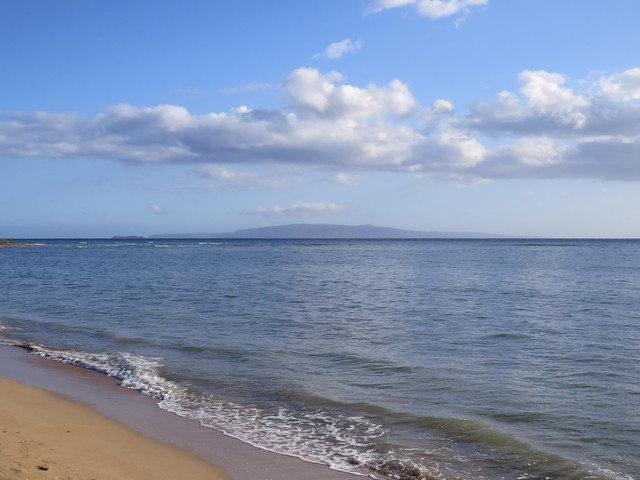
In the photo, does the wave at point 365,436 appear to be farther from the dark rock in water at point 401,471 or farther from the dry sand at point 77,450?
the dry sand at point 77,450

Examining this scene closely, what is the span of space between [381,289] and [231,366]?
63.0 feet

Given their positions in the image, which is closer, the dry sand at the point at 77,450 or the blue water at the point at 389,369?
the dry sand at the point at 77,450

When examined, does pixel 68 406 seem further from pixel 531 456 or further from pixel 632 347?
pixel 632 347

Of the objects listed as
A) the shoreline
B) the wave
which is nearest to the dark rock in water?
the wave

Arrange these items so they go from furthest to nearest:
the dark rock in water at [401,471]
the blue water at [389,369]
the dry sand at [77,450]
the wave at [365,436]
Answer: the blue water at [389,369], the wave at [365,436], the dark rock in water at [401,471], the dry sand at [77,450]

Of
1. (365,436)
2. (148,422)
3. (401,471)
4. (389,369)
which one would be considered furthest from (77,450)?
(389,369)

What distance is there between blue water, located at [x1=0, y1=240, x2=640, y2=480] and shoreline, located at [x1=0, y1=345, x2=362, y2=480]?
0.37 meters

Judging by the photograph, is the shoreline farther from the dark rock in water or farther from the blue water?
the dark rock in water

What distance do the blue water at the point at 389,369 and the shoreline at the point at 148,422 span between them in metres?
0.37

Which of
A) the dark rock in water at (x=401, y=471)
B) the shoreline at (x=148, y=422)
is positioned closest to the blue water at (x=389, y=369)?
the dark rock in water at (x=401, y=471)

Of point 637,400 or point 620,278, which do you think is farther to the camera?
point 620,278

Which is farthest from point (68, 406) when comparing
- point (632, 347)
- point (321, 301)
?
point (321, 301)

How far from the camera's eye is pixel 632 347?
585 inches

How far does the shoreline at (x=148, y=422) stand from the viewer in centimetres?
734
